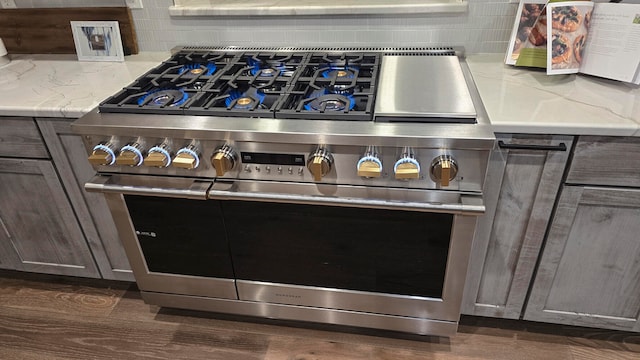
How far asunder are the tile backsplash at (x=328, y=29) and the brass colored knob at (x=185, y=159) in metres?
0.76

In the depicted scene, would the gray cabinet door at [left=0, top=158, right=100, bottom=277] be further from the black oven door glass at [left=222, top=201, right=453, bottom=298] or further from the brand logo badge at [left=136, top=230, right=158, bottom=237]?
the black oven door glass at [left=222, top=201, right=453, bottom=298]

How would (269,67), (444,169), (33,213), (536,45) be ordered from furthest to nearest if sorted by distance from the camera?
(33,213), (269,67), (536,45), (444,169)

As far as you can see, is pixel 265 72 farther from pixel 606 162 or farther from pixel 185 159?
pixel 606 162

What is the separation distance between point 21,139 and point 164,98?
0.57 meters

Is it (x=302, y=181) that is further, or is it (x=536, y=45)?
(x=536, y=45)

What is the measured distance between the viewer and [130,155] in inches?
50.5

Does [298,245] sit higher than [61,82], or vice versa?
[61,82]

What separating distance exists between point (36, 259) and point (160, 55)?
1023 mm

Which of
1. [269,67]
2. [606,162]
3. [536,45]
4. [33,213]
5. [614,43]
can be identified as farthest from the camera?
[33,213]

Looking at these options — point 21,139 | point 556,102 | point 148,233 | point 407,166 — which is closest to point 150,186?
point 148,233

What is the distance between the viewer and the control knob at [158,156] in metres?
1.26

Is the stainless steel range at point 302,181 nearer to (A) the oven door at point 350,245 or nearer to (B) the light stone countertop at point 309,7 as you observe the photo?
(A) the oven door at point 350,245

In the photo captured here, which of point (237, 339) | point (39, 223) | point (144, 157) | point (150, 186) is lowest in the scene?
point (237, 339)

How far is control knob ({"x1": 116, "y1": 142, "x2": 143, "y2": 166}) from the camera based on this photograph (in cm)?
128
